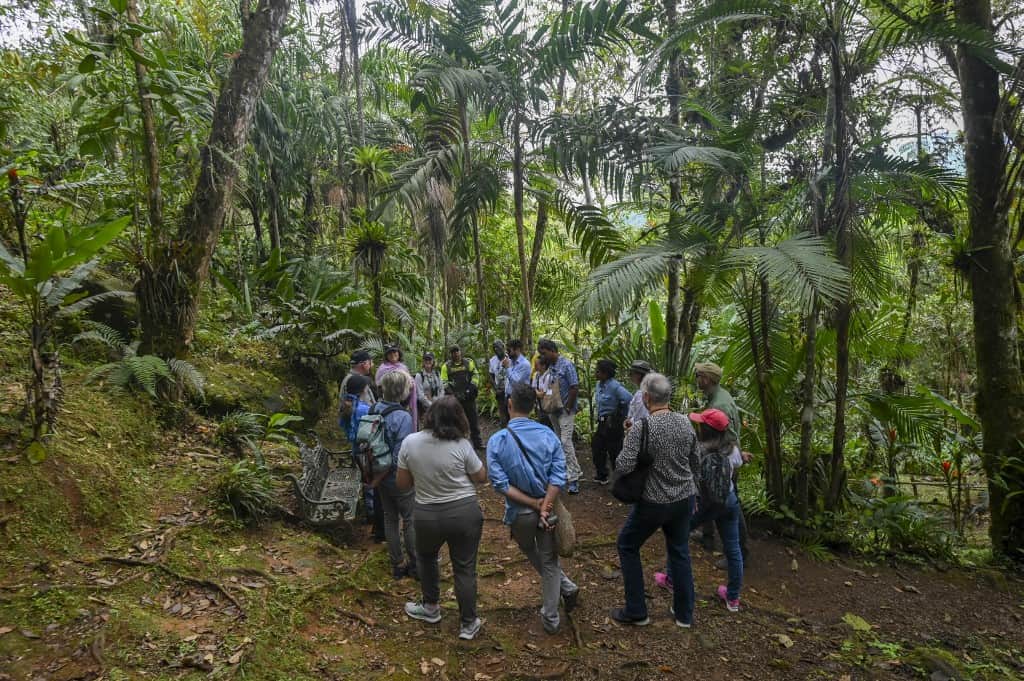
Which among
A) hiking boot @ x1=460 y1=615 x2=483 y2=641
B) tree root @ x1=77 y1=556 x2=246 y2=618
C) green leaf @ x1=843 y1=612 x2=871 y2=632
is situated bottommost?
green leaf @ x1=843 y1=612 x2=871 y2=632

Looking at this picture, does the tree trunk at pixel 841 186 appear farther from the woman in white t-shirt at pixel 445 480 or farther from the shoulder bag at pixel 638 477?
the woman in white t-shirt at pixel 445 480

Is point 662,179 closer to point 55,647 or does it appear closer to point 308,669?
point 308,669

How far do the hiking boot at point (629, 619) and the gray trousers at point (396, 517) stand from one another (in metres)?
1.62

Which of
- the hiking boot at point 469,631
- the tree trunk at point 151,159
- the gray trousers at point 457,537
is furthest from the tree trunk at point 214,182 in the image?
the hiking boot at point 469,631

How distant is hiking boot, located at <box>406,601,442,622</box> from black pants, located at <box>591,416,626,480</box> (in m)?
3.15

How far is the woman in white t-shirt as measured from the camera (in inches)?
139

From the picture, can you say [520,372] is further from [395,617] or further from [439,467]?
[439,467]

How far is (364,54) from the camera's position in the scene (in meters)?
12.9

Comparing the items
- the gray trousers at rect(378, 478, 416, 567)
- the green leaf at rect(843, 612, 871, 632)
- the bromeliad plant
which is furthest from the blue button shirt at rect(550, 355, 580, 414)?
the bromeliad plant

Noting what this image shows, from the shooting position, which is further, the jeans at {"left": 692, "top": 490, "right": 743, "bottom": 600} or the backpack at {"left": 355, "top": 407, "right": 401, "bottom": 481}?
the backpack at {"left": 355, "top": 407, "right": 401, "bottom": 481}

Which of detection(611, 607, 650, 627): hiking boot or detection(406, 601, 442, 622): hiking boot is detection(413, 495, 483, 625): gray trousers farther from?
detection(611, 607, 650, 627): hiking boot

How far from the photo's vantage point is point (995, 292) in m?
5.50

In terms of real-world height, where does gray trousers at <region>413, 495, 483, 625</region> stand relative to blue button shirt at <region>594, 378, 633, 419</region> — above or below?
below

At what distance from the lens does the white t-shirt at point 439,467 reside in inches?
139
